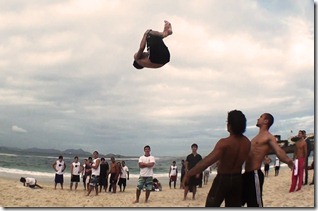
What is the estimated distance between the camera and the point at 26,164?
1947cm

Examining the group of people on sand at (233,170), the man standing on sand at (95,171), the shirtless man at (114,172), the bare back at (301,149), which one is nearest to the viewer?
the group of people on sand at (233,170)

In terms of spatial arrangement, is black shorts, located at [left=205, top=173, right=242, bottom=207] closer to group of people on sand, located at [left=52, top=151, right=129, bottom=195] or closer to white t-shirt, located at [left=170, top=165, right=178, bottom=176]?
group of people on sand, located at [left=52, top=151, right=129, bottom=195]

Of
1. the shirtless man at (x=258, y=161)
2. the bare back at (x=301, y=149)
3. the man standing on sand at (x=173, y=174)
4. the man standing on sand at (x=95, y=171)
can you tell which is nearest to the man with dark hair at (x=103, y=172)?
the man standing on sand at (x=95, y=171)

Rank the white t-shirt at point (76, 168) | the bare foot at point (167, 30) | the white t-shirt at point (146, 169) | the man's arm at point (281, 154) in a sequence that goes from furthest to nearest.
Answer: the white t-shirt at point (76, 168) → the white t-shirt at point (146, 169) → the bare foot at point (167, 30) → the man's arm at point (281, 154)

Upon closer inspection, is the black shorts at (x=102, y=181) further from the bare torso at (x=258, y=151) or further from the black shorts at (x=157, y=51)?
the bare torso at (x=258, y=151)

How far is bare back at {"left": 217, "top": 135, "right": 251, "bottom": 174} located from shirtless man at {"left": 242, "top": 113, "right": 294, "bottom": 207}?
0.30 metres

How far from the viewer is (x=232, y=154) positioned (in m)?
2.50

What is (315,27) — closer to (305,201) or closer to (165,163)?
(305,201)

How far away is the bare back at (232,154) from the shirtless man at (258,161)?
298 mm

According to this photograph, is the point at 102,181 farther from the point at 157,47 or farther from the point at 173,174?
the point at 157,47

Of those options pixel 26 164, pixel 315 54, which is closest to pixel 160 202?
pixel 315 54

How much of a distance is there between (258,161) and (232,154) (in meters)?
0.45

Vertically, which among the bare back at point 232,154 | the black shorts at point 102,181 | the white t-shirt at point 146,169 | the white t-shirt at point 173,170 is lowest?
the black shorts at point 102,181

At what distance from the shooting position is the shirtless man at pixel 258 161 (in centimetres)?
276
